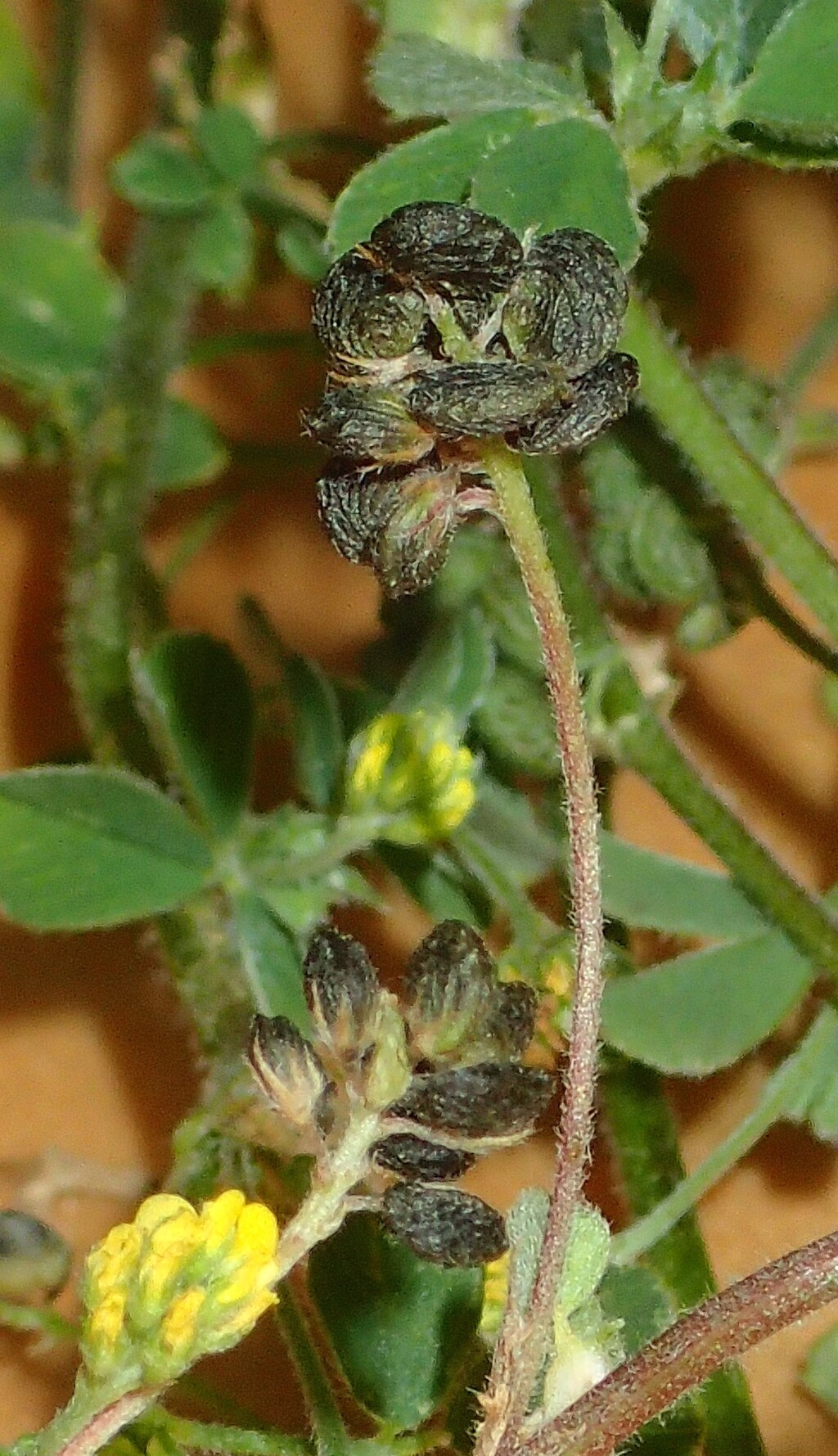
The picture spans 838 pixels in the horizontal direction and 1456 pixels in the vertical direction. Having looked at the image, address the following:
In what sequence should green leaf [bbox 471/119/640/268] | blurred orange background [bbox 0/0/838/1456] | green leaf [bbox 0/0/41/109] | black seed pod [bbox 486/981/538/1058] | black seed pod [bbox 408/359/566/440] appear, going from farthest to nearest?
green leaf [bbox 0/0/41/109], blurred orange background [bbox 0/0/838/1456], green leaf [bbox 471/119/640/268], black seed pod [bbox 486/981/538/1058], black seed pod [bbox 408/359/566/440]

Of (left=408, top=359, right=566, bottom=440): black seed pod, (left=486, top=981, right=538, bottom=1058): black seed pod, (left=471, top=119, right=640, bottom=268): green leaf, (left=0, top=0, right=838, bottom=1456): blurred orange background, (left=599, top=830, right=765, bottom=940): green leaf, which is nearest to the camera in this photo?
(left=408, top=359, right=566, bottom=440): black seed pod

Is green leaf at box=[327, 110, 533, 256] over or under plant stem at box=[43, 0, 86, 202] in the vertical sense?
under

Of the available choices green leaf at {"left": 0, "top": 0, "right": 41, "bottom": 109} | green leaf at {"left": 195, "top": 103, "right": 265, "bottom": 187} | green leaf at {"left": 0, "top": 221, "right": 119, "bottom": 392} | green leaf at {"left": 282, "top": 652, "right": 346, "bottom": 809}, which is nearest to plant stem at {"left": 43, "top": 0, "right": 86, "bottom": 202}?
green leaf at {"left": 0, "top": 0, "right": 41, "bottom": 109}

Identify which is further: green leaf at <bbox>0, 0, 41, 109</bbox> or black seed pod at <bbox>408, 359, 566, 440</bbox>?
green leaf at <bbox>0, 0, 41, 109</bbox>

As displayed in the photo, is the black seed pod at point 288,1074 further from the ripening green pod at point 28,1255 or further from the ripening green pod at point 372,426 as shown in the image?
the ripening green pod at point 28,1255

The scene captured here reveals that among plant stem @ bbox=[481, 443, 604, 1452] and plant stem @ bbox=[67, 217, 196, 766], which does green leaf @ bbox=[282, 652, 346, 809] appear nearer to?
plant stem @ bbox=[67, 217, 196, 766]

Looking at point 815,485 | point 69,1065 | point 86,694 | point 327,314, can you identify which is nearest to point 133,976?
point 69,1065
